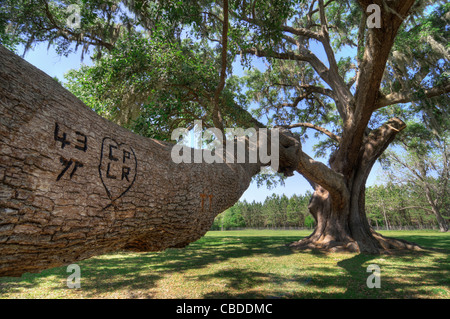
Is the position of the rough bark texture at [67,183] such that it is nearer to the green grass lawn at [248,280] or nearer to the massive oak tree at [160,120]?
the massive oak tree at [160,120]

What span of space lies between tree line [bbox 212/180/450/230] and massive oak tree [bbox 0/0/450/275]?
111 feet

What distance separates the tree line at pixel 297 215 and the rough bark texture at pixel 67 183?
42.2m

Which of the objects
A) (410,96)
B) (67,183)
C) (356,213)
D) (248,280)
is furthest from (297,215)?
(67,183)

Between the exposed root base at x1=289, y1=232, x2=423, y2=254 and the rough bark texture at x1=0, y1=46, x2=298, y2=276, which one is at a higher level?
the rough bark texture at x1=0, y1=46, x2=298, y2=276

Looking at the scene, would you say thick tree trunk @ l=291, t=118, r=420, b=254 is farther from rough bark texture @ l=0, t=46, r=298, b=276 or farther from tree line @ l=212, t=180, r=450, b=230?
tree line @ l=212, t=180, r=450, b=230

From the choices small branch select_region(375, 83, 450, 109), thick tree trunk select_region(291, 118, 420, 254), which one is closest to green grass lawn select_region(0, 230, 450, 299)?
thick tree trunk select_region(291, 118, 420, 254)

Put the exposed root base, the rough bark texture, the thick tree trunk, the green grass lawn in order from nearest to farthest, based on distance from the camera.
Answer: the rough bark texture
the green grass lawn
the exposed root base
the thick tree trunk

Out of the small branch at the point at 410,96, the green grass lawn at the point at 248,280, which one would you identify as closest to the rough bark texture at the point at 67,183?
the green grass lawn at the point at 248,280

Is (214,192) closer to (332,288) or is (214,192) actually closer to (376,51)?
(332,288)

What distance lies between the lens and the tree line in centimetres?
4181

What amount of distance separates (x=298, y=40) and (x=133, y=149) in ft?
32.6

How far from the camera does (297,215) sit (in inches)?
2490

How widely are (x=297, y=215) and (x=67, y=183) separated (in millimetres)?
67144

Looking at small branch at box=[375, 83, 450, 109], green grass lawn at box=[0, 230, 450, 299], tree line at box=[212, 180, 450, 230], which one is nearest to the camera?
green grass lawn at box=[0, 230, 450, 299]
